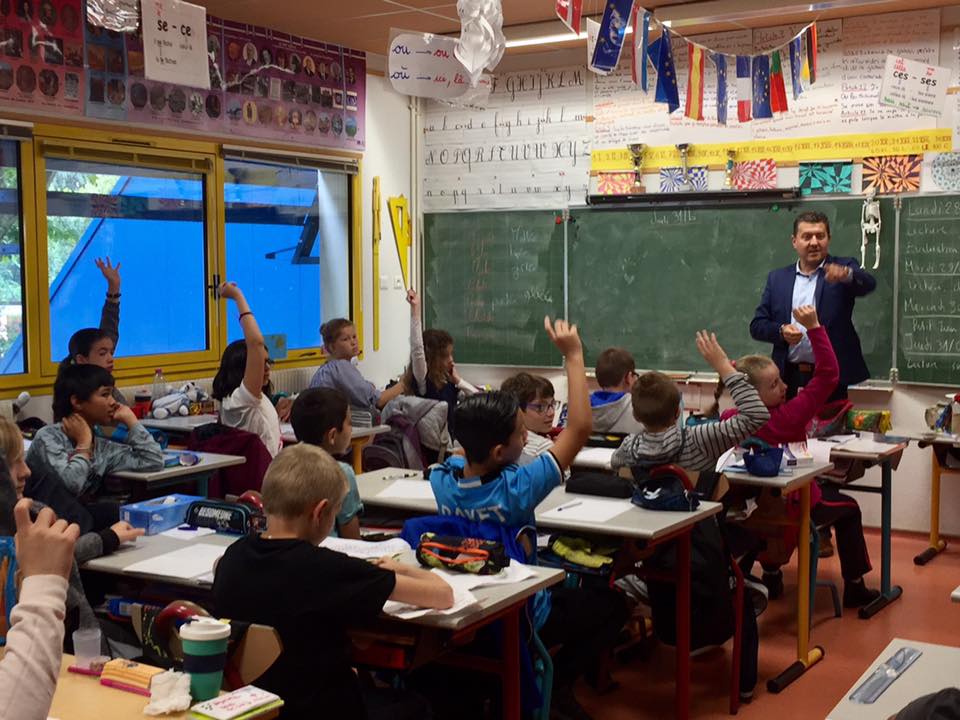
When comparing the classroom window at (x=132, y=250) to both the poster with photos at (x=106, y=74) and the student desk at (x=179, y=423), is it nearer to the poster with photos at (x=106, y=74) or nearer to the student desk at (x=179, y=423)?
the poster with photos at (x=106, y=74)

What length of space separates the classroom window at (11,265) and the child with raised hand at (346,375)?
1.51m

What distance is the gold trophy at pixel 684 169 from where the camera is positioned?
6.98m

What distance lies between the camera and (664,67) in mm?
5508

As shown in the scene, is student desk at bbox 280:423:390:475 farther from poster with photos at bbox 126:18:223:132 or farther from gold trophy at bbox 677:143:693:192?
gold trophy at bbox 677:143:693:192

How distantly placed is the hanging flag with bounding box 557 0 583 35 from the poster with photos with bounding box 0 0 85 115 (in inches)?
105

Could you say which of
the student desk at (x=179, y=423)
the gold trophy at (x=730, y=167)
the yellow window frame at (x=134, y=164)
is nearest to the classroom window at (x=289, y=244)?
the yellow window frame at (x=134, y=164)

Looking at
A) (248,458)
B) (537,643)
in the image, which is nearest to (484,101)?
(248,458)

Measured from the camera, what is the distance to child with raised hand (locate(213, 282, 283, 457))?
4879 mm

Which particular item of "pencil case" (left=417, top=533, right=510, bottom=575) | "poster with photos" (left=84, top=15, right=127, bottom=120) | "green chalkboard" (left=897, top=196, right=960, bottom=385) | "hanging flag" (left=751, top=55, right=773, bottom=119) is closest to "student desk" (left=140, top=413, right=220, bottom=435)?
"poster with photos" (left=84, top=15, right=127, bottom=120)

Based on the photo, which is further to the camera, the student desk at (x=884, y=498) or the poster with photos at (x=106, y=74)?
the poster with photos at (x=106, y=74)

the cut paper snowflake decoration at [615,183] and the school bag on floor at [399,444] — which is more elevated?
the cut paper snowflake decoration at [615,183]

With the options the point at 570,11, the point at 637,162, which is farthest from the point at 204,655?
the point at 637,162

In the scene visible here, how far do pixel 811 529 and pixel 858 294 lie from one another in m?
1.71

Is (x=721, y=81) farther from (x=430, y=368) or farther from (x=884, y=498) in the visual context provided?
(x=884, y=498)
